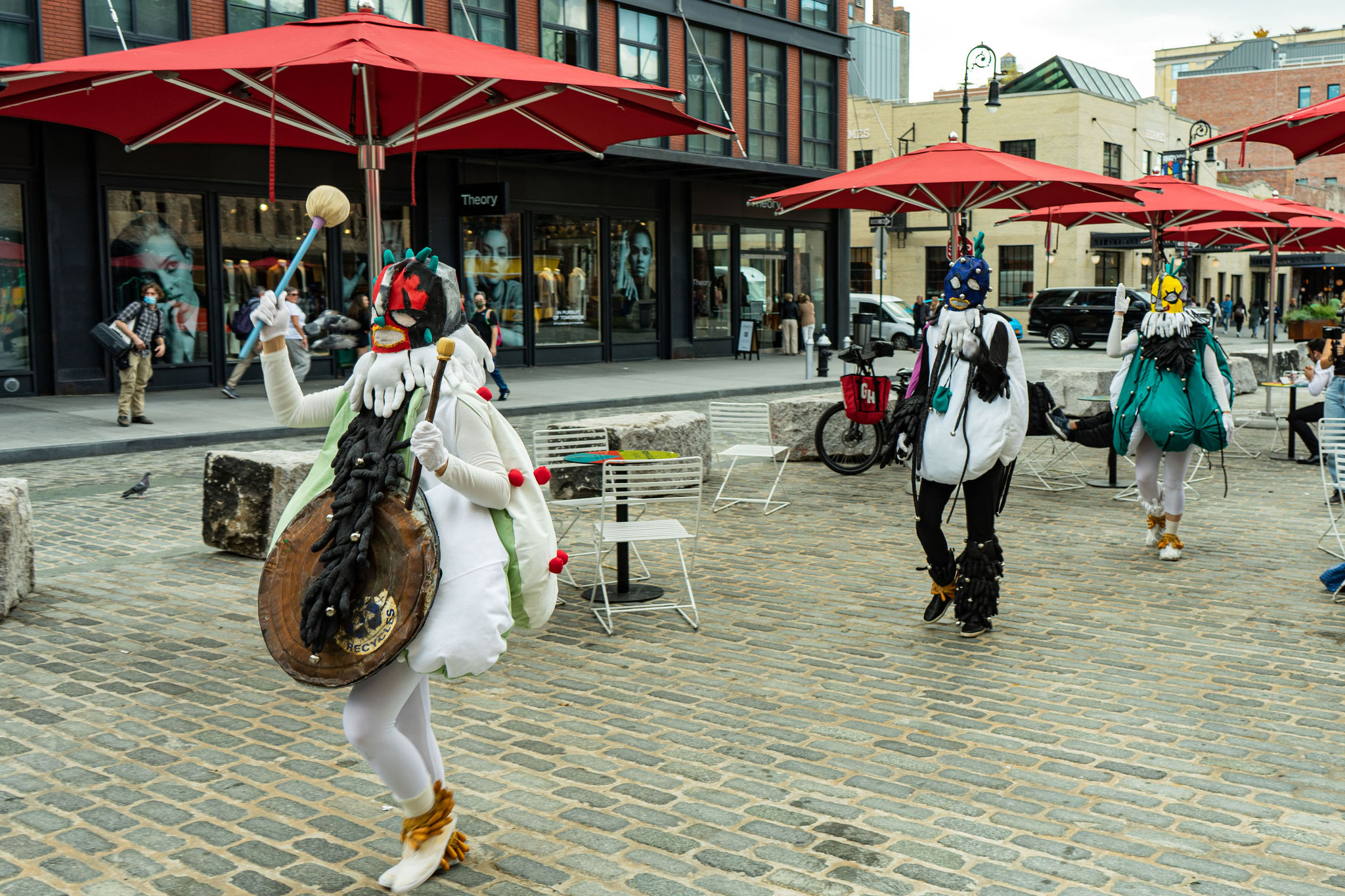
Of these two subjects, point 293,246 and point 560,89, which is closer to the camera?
point 560,89

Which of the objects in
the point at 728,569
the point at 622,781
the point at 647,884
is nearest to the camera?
the point at 647,884

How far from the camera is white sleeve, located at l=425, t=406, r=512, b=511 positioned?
10.9 ft

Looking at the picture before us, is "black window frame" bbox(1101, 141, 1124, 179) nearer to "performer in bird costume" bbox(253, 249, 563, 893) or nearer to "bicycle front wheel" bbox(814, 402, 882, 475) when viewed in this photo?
"bicycle front wheel" bbox(814, 402, 882, 475)

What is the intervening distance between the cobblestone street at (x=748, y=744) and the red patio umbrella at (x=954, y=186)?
4626 mm

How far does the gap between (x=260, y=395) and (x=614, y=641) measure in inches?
553

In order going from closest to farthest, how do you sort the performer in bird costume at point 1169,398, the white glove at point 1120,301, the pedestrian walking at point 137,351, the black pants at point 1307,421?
the white glove at point 1120,301
the performer in bird costume at point 1169,398
the black pants at point 1307,421
the pedestrian walking at point 137,351

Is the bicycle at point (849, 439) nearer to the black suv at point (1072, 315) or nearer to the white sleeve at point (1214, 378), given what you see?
the white sleeve at point (1214, 378)

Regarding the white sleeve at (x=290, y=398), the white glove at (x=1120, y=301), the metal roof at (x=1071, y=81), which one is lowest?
the white sleeve at (x=290, y=398)

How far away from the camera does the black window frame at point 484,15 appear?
22.7 m

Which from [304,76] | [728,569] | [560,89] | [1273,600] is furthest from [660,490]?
[1273,600]

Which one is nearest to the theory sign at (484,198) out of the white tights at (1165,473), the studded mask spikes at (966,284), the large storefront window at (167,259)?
the large storefront window at (167,259)

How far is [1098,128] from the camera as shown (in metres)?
48.5

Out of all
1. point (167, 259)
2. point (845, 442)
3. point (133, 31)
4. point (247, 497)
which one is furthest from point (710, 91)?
point (247, 497)

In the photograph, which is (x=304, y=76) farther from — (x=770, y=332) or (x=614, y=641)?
(x=770, y=332)
